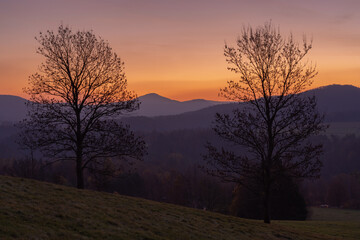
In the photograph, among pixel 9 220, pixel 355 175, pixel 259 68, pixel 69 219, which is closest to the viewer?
pixel 9 220

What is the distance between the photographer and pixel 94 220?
16297mm

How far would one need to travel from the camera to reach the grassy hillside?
13.4 meters

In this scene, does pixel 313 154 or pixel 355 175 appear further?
pixel 355 175

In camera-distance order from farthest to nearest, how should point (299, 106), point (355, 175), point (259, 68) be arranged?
point (355, 175), point (259, 68), point (299, 106)

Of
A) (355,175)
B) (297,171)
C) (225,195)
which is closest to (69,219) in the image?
(297,171)

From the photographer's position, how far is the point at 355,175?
130750 mm

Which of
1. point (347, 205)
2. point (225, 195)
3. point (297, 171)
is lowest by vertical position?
point (347, 205)

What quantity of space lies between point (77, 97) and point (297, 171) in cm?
1913

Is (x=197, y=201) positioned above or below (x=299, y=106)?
below

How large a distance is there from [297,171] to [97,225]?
56.4 feet

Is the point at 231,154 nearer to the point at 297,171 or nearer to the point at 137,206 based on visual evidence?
the point at 297,171

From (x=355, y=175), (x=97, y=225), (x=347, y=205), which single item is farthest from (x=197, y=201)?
(x=97, y=225)

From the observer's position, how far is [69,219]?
1535 cm

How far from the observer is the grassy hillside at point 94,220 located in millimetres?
13445
